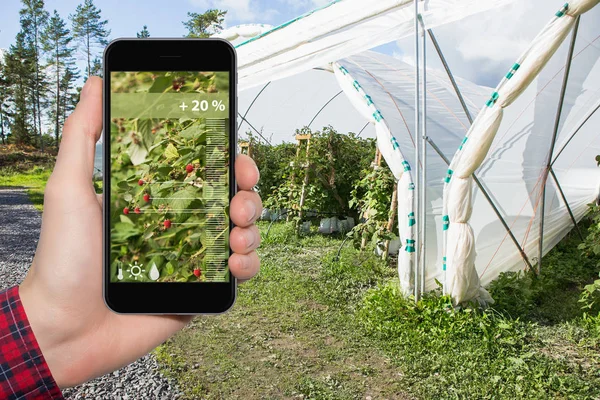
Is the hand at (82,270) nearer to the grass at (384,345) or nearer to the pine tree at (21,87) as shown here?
the grass at (384,345)

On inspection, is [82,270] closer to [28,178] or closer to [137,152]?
[137,152]

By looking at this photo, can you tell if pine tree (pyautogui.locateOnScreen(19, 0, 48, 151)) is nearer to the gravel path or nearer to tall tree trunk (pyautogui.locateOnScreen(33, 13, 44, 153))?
tall tree trunk (pyautogui.locateOnScreen(33, 13, 44, 153))

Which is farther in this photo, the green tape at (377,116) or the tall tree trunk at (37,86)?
the tall tree trunk at (37,86)

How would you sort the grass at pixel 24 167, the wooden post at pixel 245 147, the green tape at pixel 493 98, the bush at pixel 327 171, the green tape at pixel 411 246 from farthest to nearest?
the grass at pixel 24 167 → the wooden post at pixel 245 147 → the bush at pixel 327 171 → the green tape at pixel 411 246 → the green tape at pixel 493 98

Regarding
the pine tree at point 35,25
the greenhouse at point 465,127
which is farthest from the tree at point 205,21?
the greenhouse at point 465,127

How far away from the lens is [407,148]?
4.50m

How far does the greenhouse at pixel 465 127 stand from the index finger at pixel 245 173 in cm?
274

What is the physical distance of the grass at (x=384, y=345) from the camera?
10.3ft

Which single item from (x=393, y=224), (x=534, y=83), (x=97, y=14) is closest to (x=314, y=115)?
(x=393, y=224)

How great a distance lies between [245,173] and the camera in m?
1.27

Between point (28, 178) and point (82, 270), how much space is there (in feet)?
77.9

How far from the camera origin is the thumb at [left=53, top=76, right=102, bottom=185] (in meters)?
1.22

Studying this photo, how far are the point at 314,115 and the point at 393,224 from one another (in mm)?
4894

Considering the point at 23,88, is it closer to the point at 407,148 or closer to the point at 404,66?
the point at 404,66
